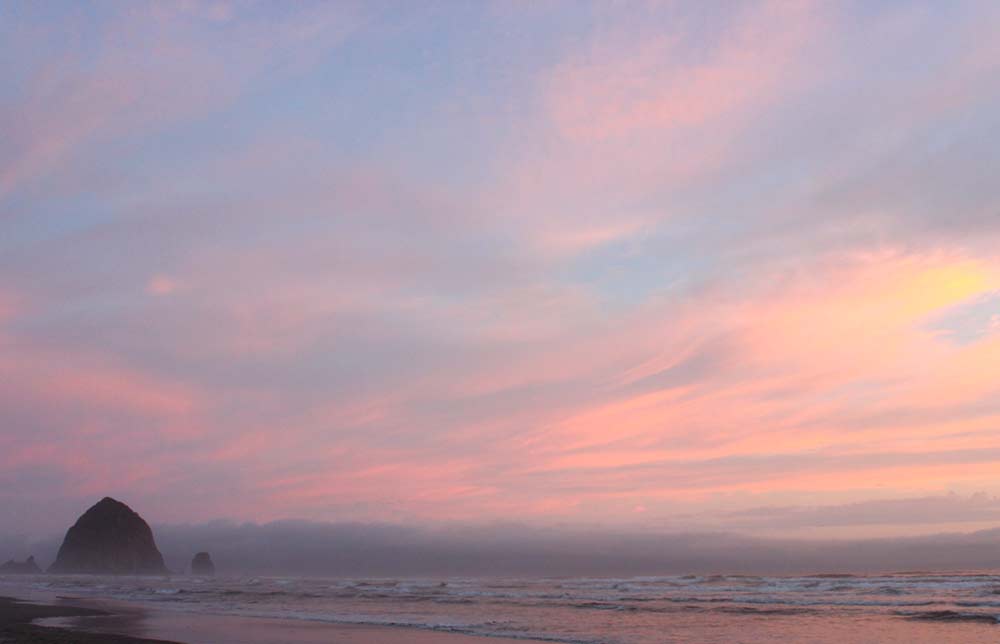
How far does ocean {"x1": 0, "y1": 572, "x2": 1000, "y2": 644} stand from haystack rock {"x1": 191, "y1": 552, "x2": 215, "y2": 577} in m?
113

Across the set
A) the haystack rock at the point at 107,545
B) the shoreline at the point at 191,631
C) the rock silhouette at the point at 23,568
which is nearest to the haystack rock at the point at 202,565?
the haystack rock at the point at 107,545

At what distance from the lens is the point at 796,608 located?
37.5m

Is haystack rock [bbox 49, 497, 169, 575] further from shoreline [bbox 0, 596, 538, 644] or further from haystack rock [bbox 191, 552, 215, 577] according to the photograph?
shoreline [bbox 0, 596, 538, 644]

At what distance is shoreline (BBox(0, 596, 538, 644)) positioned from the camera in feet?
81.2

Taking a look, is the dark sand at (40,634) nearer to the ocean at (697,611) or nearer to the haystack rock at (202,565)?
the ocean at (697,611)

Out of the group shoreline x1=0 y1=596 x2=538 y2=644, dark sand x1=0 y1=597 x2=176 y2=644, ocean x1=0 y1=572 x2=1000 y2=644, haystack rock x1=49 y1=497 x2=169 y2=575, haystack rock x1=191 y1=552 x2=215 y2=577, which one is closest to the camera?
dark sand x1=0 y1=597 x2=176 y2=644

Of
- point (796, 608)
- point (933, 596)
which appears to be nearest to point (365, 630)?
point (796, 608)

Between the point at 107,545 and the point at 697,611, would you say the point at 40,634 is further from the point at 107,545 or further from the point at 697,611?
the point at 107,545

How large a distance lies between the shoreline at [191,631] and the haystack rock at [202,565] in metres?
137

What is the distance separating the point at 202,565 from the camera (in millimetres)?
165000

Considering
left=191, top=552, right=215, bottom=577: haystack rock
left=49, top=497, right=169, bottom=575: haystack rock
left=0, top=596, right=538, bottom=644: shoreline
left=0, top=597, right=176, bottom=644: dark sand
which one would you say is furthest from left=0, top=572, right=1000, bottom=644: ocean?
left=191, top=552, right=215, bottom=577: haystack rock

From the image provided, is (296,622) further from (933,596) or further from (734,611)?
(933,596)

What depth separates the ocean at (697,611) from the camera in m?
26.4

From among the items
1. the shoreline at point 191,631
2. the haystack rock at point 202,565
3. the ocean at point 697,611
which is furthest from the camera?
the haystack rock at point 202,565
